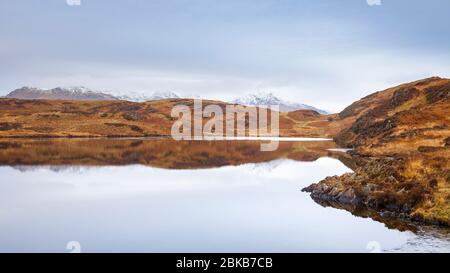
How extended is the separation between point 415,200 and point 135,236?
829 inches

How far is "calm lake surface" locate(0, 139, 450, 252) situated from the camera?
1107 inches

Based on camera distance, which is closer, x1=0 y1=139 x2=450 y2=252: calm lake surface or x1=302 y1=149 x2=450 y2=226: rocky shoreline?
x1=0 y1=139 x2=450 y2=252: calm lake surface

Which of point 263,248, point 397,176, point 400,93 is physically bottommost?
point 263,248

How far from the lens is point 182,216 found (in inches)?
1441

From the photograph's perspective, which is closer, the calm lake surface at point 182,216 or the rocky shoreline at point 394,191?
the calm lake surface at point 182,216

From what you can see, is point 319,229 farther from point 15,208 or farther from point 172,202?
point 15,208

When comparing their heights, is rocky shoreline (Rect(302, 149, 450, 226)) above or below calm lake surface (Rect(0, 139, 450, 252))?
above

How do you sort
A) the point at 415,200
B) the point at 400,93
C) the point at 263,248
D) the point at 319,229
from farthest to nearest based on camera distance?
the point at 400,93 → the point at 415,200 → the point at 319,229 → the point at 263,248

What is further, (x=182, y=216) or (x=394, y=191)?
(x=394, y=191)

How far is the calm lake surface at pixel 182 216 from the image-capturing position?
92.3 feet

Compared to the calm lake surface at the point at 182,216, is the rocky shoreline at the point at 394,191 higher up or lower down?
higher up

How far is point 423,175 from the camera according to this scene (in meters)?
40.8

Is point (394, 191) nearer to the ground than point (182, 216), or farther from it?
farther from it

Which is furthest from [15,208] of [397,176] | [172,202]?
[397,176]
